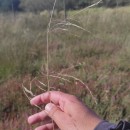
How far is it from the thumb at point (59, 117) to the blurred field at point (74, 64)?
0.27 metres

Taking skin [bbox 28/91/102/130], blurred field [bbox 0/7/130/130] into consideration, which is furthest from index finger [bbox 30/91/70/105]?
blurred field [bbox 0/7/130/130]

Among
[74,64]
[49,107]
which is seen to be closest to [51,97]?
[49,107]

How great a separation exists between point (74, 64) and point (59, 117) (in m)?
6.31

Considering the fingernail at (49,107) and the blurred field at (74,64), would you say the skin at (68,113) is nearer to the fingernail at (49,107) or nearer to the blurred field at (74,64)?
→ the fingernail at (49,107)

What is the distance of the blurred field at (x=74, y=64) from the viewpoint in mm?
4746

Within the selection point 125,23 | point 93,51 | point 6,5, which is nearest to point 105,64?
point 93,51

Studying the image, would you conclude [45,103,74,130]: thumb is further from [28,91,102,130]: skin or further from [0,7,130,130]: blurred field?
[0,7,130,130]: blurred field

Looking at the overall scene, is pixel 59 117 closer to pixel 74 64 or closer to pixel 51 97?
pixel 51 97

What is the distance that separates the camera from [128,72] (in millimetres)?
7465

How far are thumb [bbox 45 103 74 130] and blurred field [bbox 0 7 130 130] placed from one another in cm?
27

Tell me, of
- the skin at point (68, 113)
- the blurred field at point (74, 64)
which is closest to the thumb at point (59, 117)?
the skin at point (68, 113)

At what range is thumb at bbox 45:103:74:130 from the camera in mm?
1553

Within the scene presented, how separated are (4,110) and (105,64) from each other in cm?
329

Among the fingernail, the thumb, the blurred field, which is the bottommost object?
the blurred field
